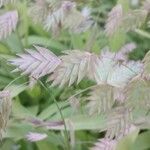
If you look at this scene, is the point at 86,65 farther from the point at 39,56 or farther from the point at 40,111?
the point at 40,111

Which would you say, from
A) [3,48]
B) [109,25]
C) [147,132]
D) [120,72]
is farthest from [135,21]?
[3,48]

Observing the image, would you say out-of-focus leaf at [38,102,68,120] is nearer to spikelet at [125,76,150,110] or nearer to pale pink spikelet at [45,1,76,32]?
pale pink spikelet at [45,1,76,32]

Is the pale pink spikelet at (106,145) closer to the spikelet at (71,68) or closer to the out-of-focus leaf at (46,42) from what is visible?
the spikelet at (71,68)

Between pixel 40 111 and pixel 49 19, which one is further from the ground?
pixel 49 19

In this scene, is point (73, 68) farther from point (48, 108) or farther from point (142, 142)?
point (48, 108)

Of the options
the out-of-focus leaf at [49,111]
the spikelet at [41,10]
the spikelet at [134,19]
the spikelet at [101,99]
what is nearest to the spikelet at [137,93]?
the spikelet at [101,99]

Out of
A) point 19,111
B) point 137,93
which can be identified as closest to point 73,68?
point 137,93
